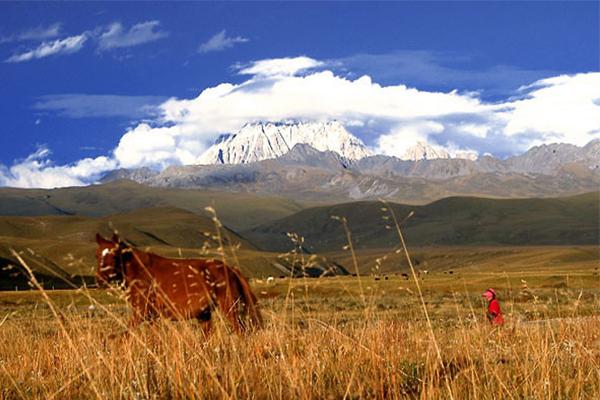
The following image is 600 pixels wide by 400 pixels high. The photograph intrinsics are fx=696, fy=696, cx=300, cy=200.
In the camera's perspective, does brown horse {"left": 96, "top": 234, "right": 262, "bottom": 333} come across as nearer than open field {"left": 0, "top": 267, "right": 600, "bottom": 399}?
No

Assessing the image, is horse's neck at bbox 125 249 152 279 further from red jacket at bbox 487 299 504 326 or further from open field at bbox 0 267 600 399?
red jacket at bbox 487 299 504 326

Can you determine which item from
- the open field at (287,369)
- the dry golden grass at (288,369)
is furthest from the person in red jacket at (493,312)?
the open field at (287,369)

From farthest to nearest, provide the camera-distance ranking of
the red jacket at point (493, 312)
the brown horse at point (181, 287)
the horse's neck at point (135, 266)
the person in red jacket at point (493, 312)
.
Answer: the red jacket at point (493, 312)
the person in red jacket at point (493, 312)
the horse's neck at point (135, 266)
the brown horse at point (181, 287)

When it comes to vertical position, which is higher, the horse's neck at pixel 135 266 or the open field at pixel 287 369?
the horse's neck at pixel 135 266

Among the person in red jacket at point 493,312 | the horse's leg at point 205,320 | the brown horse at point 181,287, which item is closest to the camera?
the brown horse at point 181,287

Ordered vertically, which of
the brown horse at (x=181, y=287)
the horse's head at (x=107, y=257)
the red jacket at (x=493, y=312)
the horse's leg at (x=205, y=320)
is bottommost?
the red jacket at (x=493, y=312)

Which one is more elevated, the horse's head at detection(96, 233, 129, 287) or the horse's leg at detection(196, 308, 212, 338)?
the horse's head at detection(96, 233, 129, 287)

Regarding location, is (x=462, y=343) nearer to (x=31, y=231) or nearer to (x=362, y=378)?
(x=362, y=378)

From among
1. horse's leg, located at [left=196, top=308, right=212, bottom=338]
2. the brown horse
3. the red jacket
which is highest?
the brown horse

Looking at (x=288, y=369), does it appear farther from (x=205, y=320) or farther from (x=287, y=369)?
(x=205, y=320)

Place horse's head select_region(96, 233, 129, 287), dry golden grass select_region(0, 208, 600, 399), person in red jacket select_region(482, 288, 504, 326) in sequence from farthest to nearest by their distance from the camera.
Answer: person in red jacket select_region(482, 288, 504, 326)
horse's head select_region(96, 233, 129, 287)
dry golden grass select_region(0, 208, 600, 399)

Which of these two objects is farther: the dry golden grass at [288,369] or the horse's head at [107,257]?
the horse's head at [107,257]

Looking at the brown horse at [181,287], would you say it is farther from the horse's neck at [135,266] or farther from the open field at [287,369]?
the open field at [287,369]

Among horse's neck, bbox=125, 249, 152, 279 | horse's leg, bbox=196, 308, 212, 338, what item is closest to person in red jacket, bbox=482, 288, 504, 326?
horse's leg, bbox=196, 308, 212, 338
